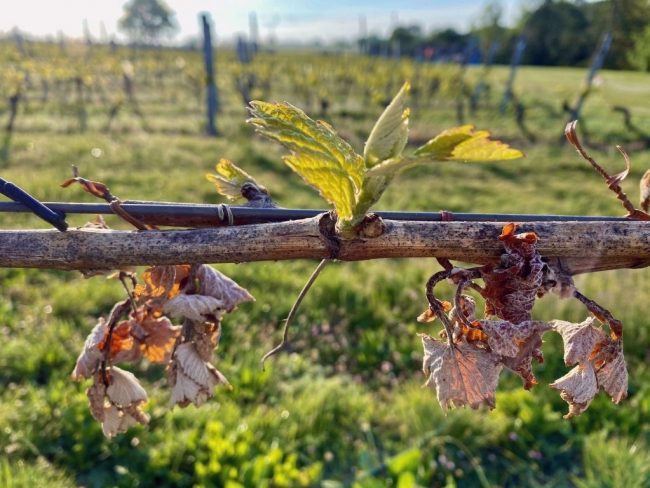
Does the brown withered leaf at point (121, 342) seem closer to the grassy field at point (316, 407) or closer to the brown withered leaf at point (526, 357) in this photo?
the brown withered leaf at point (526, 357)

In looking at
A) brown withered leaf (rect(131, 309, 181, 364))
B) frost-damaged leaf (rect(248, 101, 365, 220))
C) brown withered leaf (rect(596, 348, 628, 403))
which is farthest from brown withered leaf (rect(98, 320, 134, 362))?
brown withered leaf (rect(596, 348, 628, 403))

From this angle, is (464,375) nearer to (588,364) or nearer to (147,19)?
(588,364)

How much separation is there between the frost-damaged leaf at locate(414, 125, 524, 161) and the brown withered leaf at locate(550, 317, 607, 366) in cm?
35

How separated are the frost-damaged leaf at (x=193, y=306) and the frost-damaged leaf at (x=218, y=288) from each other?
Result: 0.9 inches

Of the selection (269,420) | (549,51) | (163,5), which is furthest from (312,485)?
(163,5)

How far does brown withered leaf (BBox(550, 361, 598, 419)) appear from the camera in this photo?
76 centimetres

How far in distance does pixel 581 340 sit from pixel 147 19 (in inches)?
2971

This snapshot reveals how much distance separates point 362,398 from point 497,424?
81 centimetres

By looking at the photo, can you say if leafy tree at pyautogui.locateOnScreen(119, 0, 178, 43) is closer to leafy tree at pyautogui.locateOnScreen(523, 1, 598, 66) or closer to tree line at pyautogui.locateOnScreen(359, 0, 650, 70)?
tree line at pyautogui.locateOnScreen(359, 0, 650, 70)

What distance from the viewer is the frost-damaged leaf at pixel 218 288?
0.95 metres

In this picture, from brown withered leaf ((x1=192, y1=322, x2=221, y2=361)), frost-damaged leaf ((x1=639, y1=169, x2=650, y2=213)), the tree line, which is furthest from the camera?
the tree line

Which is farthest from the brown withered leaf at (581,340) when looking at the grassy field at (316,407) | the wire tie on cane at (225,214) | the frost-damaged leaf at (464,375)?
the grassy field at (316,407)

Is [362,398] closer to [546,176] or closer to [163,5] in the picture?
[546,176]

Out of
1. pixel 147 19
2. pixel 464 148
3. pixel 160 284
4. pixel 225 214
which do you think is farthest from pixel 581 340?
pixel 147 19
